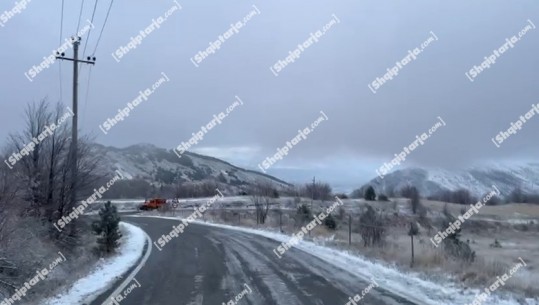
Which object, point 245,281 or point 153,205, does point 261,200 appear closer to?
point 153,205

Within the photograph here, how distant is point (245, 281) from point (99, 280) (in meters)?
3.46

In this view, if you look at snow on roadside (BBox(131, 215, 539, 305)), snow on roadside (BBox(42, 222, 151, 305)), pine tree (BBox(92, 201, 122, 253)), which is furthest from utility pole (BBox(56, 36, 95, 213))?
snow on roadside (BBox(131, 215, 539, 305))

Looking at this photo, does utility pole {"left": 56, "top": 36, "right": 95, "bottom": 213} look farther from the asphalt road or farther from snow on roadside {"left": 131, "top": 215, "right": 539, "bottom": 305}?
snow on roadside {"left": 131, "top": 215, "right": 539, "bottom": 305}

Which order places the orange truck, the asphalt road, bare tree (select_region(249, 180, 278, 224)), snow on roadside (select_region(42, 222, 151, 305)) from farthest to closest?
the orange truck
bare tree (select_region(249, 180, 278, 224))
the asphalt road
snow on roadside (select_region(42, 222, 151, 305))

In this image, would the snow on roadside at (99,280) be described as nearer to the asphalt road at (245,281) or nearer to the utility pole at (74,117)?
the asphalt road at (245,281)

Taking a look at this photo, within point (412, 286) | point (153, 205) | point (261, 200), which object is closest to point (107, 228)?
point (412, 286)

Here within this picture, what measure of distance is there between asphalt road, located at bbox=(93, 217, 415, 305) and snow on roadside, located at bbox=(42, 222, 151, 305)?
0.55 meters

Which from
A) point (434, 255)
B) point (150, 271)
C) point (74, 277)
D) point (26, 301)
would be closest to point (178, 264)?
point (150, 271)

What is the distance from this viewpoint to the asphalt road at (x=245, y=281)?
9789 millimetres

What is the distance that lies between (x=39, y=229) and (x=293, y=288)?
858 centimetres

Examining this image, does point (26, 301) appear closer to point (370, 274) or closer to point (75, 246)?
point (370, 274)

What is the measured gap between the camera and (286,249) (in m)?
20.5

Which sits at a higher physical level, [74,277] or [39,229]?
[39,229]

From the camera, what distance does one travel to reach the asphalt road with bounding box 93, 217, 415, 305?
9789 millimetres
